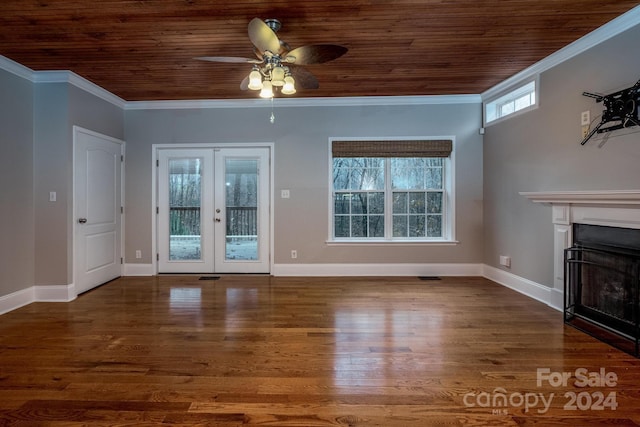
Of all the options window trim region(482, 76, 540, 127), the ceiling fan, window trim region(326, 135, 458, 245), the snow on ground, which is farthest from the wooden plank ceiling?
the snow on ground

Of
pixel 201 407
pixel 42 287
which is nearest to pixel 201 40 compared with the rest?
pixel 201 407

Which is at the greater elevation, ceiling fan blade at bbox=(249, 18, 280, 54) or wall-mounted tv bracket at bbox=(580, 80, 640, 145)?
ceiling fan blade at bbox=(249, 18, 280, 54)

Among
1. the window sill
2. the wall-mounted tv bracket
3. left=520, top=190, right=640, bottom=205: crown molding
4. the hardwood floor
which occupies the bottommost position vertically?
the hardwood floor

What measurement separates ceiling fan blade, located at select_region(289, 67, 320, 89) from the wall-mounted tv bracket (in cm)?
258

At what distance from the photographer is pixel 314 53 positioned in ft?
8.52

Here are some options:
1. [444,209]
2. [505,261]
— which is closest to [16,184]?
[444,209]

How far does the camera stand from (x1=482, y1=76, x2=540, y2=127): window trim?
3766 millimetres

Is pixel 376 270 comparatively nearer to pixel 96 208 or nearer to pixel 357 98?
pixel 357 98

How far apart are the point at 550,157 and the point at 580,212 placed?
743 millimetres

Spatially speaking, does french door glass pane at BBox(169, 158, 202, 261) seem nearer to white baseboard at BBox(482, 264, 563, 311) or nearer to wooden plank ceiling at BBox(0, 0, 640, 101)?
wooden plank ceiling at BBox(0, 0, 640, 101)

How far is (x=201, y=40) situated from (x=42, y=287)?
133 inches

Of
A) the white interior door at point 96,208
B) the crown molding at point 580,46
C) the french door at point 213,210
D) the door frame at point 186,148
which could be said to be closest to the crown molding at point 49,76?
the white interior door at point 96,208

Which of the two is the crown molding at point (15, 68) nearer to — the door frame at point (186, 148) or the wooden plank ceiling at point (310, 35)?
the wooden plank ceiling at point (310, 35)

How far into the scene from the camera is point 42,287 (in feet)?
12.6
